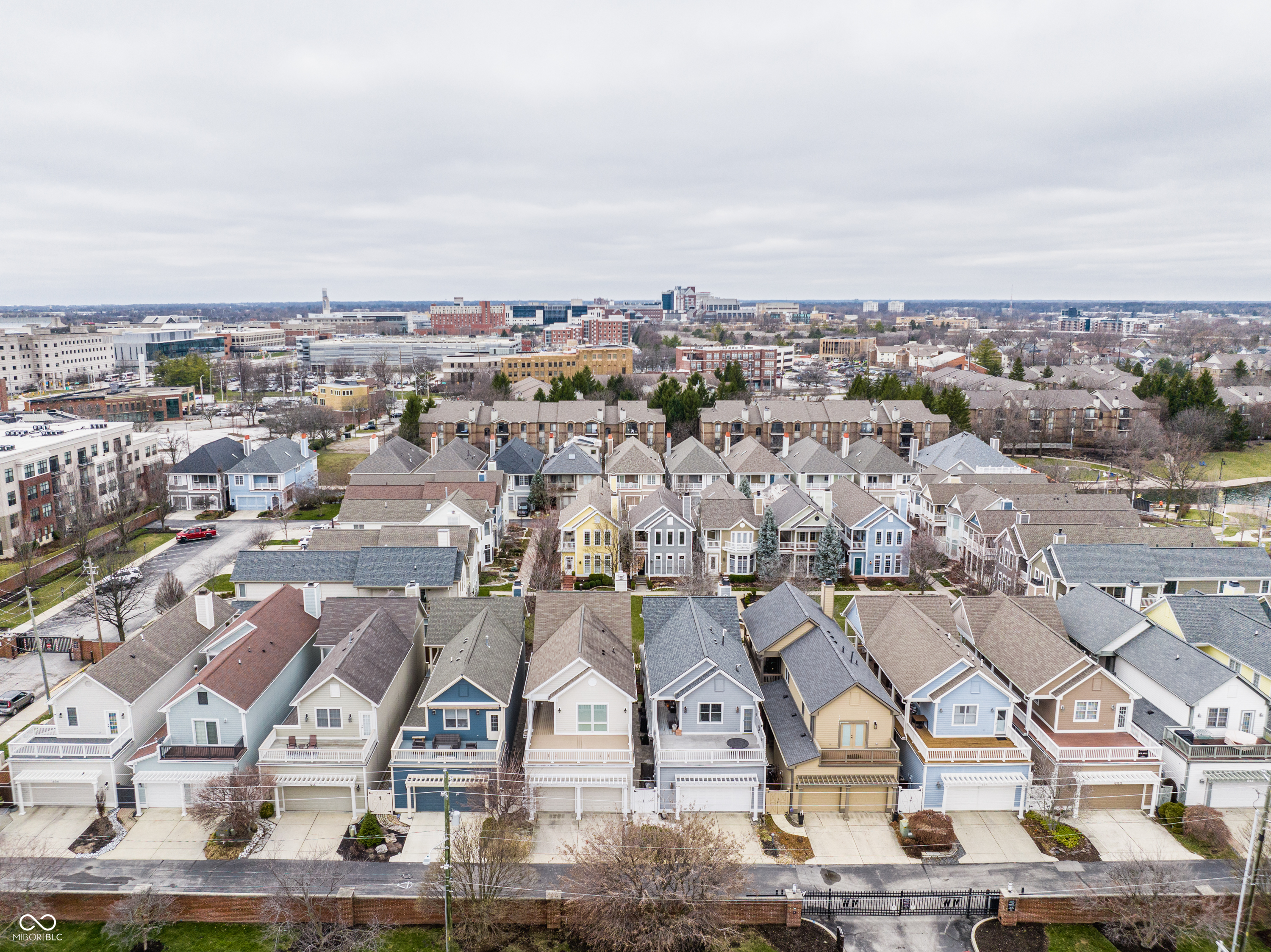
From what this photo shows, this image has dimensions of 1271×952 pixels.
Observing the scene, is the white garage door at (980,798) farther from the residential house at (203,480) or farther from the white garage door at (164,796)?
the residential house at (203,480)

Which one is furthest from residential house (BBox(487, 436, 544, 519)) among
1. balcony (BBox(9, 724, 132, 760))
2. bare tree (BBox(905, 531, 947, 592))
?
balcony (BBox(9, 724, 132, 760))

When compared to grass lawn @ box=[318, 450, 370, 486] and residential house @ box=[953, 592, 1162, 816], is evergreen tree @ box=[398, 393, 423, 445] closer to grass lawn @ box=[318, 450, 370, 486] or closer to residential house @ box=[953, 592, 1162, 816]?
grass lawn @ box=[318, 450, 370, 486]

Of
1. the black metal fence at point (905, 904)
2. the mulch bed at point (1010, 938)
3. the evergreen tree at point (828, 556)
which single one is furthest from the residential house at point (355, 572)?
the mulch bed at point (1010, 938)

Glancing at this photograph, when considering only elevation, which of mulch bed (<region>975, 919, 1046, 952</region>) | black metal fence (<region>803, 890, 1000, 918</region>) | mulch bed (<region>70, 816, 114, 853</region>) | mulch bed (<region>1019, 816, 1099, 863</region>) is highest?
mulch bed (<region>70, 816, 114, 853</region>)

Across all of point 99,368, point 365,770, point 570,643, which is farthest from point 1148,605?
point 99,368

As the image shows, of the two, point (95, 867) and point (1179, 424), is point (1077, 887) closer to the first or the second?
point (95, 867)

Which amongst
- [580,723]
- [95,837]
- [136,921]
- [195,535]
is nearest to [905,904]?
[580,723]
